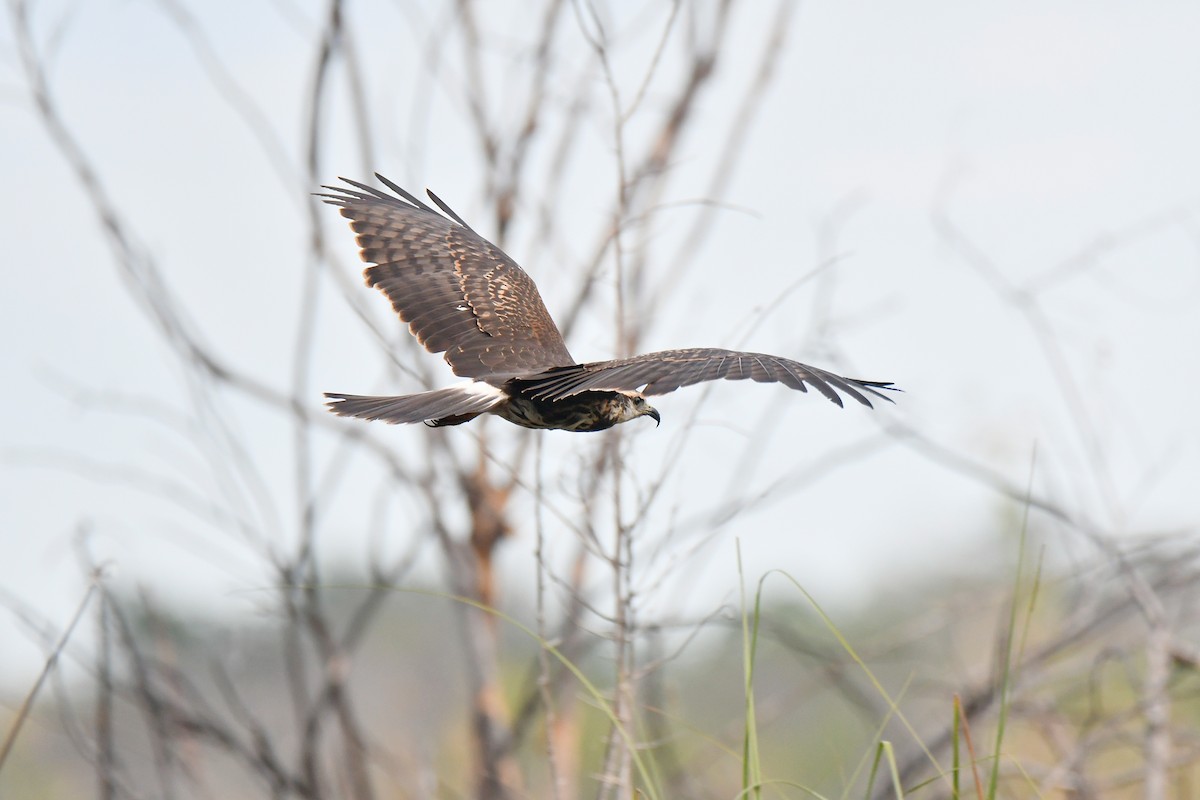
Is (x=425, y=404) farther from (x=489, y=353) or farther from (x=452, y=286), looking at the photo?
(x=452, y=286)

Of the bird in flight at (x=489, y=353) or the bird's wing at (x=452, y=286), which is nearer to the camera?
the bird in flight at (x=489, y=353)

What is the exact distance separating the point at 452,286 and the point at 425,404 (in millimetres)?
948

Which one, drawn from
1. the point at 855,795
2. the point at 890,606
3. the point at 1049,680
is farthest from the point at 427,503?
the point at 890,606

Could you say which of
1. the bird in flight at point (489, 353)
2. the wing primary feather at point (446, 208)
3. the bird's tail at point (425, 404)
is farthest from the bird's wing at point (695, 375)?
the wing primary feather at point (446, 208)

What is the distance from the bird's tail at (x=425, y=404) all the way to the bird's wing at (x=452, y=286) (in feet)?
0.46

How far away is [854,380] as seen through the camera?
109 inches

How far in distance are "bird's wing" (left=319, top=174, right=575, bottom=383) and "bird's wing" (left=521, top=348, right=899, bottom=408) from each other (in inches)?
21.1

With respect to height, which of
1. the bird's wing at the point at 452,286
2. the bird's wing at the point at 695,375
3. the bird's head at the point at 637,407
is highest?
the bird's wing at the point at 452,286

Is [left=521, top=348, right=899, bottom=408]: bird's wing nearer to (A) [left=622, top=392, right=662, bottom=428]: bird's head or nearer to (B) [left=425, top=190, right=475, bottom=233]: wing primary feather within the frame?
(A) [left=622, top=392, right=662, bottom=428]: bird's head

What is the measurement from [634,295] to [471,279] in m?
1.21

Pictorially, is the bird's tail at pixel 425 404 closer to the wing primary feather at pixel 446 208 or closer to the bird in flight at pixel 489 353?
the bird in flight at pixel 489 353

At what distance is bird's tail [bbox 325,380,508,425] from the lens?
3.01m

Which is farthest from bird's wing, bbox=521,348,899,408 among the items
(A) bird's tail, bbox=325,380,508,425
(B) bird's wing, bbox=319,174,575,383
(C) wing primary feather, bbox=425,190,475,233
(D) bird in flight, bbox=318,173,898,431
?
(C) wing primary feather, bbox=425,190,475,233

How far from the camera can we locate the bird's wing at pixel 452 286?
12.1ft
